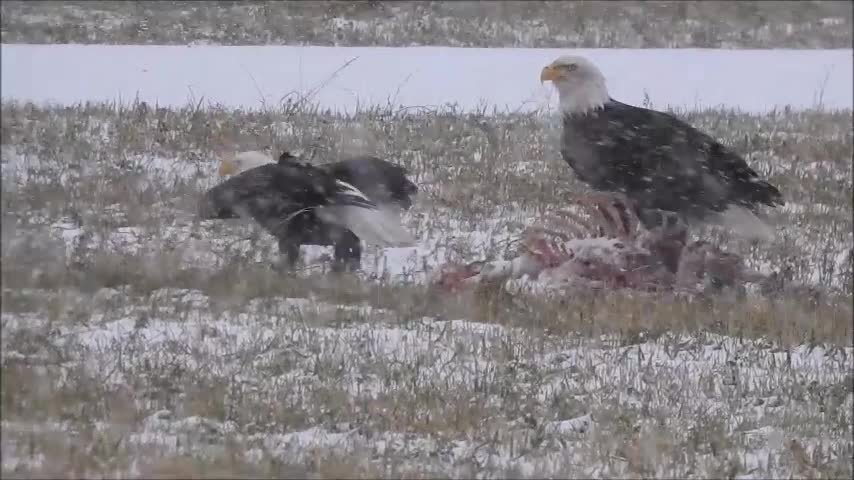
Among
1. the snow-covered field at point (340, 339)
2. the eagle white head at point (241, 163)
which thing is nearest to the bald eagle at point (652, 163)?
the snow-covered field at point (340, 339)

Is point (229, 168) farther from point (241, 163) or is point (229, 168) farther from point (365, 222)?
point (365, 222)

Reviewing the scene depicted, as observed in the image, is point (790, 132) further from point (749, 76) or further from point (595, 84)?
point (595, 84)

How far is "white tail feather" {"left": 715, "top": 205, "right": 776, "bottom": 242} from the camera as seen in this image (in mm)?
7449

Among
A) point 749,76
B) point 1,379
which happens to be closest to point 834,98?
point 749,76

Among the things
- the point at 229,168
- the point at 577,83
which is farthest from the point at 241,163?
the point at 577,83

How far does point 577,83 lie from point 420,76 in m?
4.21

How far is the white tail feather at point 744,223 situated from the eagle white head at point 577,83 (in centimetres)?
97

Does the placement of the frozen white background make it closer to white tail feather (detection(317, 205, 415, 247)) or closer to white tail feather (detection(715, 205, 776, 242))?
white tail feather (detection(317, 205, 415, 247))

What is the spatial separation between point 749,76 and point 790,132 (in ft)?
7.19

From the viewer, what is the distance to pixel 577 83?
7.57 metres

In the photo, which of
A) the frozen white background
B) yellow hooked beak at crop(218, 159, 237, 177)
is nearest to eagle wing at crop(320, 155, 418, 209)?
yellow hooked beak at crop(218, 159, 237, 177)

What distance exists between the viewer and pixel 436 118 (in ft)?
37.1

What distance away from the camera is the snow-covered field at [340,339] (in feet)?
13.5

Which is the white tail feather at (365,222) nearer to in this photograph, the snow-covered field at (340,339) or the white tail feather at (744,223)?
the snow-covered field at (340,339)
